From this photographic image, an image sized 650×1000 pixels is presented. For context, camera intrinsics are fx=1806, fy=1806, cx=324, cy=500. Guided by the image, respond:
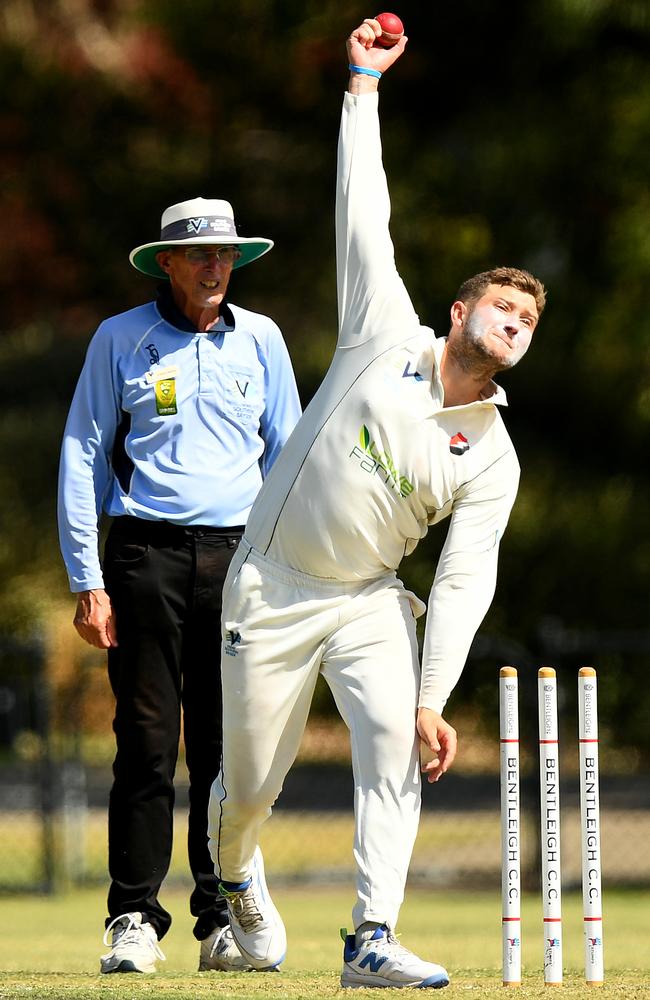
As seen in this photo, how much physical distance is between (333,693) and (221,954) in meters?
1.08

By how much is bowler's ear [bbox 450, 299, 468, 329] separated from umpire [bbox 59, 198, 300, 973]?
2.93 ft

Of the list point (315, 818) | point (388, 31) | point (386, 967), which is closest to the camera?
point (386, 967)

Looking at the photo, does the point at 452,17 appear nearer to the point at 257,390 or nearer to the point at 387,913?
the point at 257,390

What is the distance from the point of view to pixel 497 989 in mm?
4586

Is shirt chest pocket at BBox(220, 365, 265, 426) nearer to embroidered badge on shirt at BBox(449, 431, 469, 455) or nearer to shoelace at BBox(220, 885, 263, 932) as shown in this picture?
embroidered badge on shirt at BBox(449, 431, 469, 455)

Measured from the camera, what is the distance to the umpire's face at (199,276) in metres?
5.45

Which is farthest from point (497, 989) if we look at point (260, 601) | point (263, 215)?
point (263, 215)

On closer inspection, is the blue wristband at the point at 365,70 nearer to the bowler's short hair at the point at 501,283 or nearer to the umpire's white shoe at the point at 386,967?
the bowler's short hair at the point at 501,283

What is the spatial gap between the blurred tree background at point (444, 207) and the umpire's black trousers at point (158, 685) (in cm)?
633

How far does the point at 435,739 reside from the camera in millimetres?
4660

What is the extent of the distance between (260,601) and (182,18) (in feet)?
38.0

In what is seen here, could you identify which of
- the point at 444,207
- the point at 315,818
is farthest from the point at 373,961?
the point at 444,207

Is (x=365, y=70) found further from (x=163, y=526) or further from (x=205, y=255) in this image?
(x=163, y=526)

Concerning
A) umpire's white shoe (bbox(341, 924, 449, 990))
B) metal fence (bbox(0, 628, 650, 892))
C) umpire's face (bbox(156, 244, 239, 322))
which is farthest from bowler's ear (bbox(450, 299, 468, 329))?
metal fence (bbox(0, 628, 650, 892))
